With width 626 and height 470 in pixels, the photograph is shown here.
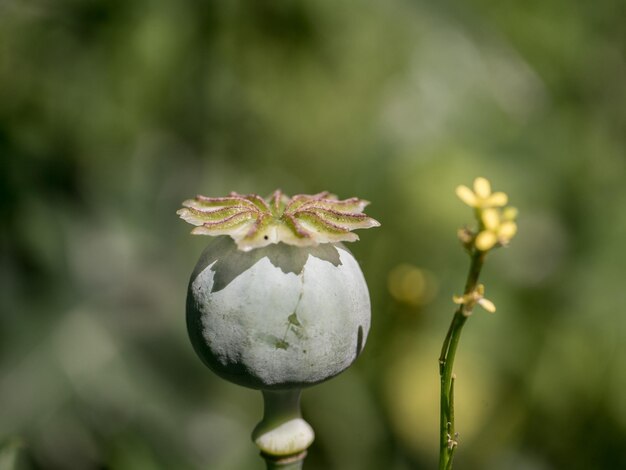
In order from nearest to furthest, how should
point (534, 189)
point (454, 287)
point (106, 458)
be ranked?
point (106, 458) < point (454, 287) < point (534, 189)

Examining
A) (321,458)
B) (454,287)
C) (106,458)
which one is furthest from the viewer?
(454,287)

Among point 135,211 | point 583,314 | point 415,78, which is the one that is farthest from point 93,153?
point 583,314

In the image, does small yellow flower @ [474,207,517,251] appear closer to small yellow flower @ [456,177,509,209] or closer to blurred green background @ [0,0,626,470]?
small yellow flower @ [456,177,509,209]

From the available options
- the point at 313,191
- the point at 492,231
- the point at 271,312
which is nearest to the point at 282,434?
the point at 271,312

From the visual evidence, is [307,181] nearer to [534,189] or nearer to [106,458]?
[534,189]

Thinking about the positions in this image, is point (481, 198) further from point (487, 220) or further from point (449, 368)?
point (449, 368)

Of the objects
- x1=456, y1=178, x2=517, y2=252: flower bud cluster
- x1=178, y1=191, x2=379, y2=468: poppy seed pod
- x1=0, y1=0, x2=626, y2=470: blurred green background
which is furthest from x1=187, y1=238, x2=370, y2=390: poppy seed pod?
x1=0, y1=0, x2=626, y2=470: blurred green background
